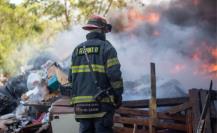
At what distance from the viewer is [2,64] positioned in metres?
18.2

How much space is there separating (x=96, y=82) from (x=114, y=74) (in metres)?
0.26

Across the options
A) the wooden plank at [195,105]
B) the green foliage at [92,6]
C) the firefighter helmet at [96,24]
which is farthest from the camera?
the green foliage at [92,6]

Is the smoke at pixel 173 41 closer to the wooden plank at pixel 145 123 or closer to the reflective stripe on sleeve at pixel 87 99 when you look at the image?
the wooden plank at pixel 145 123

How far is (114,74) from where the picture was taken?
4.78 meters

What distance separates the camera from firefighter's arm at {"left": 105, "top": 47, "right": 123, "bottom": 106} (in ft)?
15.7

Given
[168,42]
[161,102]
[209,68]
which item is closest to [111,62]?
[161,102]

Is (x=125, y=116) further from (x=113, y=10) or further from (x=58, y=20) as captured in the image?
(x=58, y=20)

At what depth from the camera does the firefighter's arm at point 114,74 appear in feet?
15.7

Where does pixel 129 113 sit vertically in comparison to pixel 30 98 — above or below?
below

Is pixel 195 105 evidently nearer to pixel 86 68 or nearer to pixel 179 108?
pixel 179 108

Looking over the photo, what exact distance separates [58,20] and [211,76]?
34.2ft

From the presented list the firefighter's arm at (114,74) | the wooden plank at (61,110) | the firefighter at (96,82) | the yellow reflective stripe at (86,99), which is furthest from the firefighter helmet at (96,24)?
the wooden plank at (61,110)

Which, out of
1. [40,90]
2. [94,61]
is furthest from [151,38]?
[94,61]

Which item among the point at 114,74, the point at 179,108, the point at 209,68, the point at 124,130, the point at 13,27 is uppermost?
the point at 13,27
